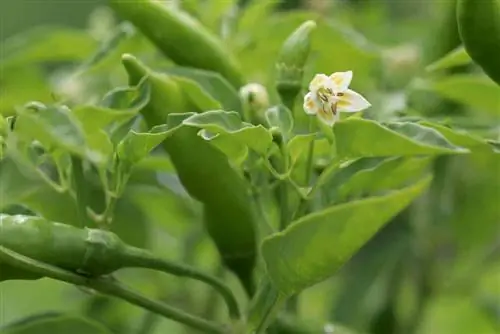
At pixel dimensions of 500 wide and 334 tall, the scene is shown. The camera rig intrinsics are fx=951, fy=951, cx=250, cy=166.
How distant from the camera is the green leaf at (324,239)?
432 millimetres

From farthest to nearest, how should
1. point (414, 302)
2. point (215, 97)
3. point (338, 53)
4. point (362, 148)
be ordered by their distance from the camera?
point (414, 302) → point (338, 53) → point (215, 97) → point (362, 148)

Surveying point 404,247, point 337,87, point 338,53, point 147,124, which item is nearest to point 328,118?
point 337,87

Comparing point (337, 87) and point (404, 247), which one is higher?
point (337, 87)

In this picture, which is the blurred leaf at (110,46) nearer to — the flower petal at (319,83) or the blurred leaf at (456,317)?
the flower petal at (319,83)

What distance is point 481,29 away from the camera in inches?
19.8

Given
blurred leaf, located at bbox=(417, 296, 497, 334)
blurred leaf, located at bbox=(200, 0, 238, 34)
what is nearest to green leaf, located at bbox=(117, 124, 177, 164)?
blurred leaf, located at bbox=(200, 0, 238, 34)

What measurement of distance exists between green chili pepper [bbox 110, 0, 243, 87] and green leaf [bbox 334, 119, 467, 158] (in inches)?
6.5

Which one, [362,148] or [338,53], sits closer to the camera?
[362,148]

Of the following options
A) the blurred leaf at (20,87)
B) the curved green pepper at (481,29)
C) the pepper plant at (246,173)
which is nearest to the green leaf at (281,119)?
the pepper plant at (246,173)

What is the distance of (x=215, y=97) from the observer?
0.57m

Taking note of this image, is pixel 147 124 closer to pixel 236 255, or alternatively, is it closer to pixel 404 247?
pixel 236 255

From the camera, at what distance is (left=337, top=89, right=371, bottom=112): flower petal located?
0.49 metres

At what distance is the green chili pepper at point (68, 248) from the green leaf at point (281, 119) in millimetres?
92

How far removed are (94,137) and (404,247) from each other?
0.37 metres
